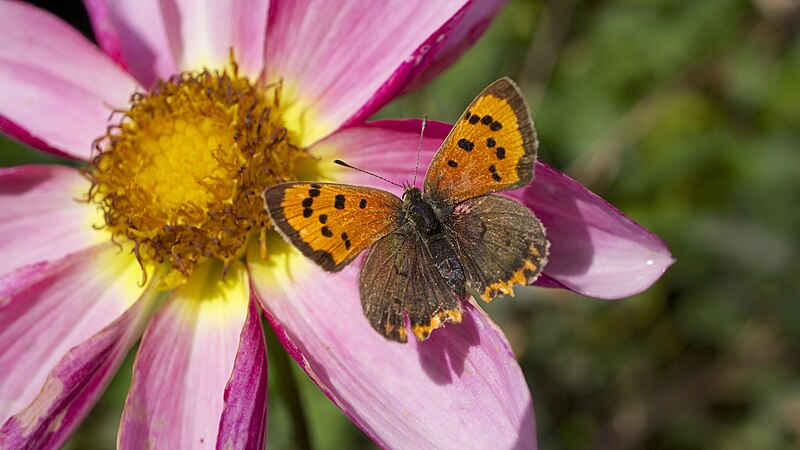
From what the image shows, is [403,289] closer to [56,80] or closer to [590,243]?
[590,243]

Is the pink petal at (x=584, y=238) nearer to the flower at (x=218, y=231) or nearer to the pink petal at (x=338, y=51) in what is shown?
the flower at (x=218, y=231)

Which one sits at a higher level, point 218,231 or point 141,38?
point 141,38

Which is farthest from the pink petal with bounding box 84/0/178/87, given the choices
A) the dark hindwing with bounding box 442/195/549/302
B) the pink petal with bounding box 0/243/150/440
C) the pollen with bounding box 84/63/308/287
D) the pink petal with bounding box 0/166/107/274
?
the dark hindwing with bounding box 442/195/549/302

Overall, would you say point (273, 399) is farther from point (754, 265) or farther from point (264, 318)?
point (754, 265)

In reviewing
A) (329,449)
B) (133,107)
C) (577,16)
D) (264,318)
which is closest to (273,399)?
(329,449)

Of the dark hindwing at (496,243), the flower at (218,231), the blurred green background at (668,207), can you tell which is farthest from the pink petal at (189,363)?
the blurred green background at (668,207)

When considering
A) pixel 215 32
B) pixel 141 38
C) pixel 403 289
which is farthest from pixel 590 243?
pixel 141 38

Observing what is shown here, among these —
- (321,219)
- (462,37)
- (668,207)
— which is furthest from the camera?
(668,207)
